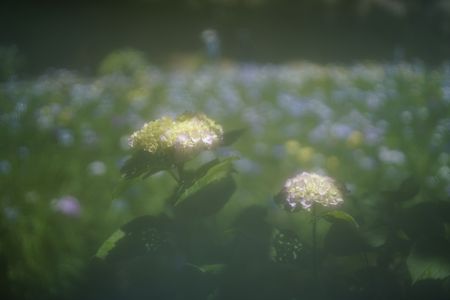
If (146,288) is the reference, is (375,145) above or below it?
above

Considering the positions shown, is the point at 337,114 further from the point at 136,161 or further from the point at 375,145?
the point at 136,161

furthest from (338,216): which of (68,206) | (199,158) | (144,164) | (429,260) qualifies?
(199,158)

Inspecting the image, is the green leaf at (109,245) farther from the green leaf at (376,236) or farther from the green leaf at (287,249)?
the green leaf at (376,236)

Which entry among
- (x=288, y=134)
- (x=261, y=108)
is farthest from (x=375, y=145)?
(x=261, y=108)

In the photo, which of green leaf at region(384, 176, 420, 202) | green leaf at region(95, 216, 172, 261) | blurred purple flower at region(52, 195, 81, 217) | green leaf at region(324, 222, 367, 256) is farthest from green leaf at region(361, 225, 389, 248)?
blurred purple flower at region(52, 195, 81, 217)

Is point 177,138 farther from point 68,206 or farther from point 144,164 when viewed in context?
point 68,206

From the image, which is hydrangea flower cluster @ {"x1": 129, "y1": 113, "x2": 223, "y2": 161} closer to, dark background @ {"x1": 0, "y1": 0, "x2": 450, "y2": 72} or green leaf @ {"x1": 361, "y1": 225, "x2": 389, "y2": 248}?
A: green leaf @ {"x1": 361, "y1": 225, "x2": 389, "y2": 248}
